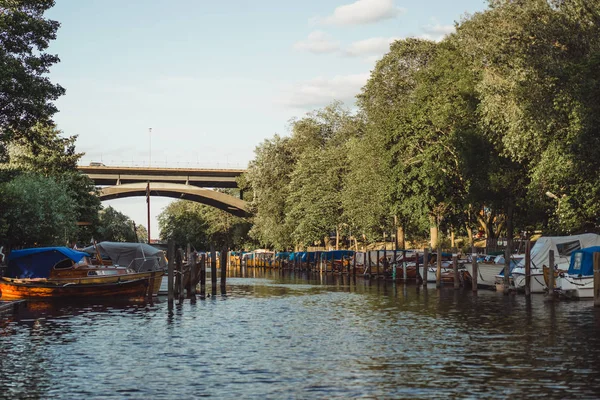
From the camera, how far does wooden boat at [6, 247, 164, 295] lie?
45094 mm

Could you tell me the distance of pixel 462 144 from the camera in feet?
209

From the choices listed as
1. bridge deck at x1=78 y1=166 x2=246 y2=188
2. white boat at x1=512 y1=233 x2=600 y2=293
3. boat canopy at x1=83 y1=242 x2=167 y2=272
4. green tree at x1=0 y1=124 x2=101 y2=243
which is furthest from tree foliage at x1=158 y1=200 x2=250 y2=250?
white boat at x1=512 y1=233 x2=600 y2=293

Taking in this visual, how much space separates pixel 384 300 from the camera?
146 ft

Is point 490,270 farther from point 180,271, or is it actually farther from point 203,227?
point 203,227

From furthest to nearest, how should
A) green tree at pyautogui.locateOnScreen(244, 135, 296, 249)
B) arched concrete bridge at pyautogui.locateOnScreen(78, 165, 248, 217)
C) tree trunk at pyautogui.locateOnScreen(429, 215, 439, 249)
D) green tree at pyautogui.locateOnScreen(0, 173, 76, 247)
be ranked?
1. arched concrete bridge at pyautogui.locateOnScreen(78, 165, 248, 217)
2. green tree at pyautogui.locateOnScreen(244, 135, 296, 249)
3. tree trunk at pyautogui.locateOnScreen(429, 215, 439, 249)
4. green tree at pyautogui.locateOnScreen(0, 173, 76, 247)

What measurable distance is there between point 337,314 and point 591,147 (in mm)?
16285

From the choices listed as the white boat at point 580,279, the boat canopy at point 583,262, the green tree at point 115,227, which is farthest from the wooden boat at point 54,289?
the green tree at point 115,227

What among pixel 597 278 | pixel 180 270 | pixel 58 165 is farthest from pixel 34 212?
pixel 597 278

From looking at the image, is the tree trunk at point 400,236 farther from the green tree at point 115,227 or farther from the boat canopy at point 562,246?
the green tree at point 115,227

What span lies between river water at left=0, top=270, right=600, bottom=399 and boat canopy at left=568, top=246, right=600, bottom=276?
2.88 meters

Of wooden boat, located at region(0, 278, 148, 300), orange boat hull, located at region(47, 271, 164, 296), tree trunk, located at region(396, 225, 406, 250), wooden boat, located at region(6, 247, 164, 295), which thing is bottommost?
wooden boat, located at region(0, 278, 148, 300)

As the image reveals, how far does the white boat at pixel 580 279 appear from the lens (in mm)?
41188

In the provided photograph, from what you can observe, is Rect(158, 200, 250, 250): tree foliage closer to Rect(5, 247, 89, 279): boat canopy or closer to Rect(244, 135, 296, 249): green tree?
Rect(244, 135, 296, 249): green tree

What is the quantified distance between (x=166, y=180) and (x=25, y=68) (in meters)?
99.7
